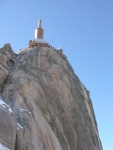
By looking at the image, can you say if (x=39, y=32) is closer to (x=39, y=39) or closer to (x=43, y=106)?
(x=39, y=39)

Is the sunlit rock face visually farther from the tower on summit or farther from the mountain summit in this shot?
the tower on summit

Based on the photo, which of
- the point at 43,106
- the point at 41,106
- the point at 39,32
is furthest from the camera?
the point at 39,32

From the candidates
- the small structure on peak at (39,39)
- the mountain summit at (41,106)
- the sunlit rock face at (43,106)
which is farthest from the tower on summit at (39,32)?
the sunlit rock face at (43,106)

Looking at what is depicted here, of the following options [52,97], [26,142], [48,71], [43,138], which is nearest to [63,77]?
[48,71]

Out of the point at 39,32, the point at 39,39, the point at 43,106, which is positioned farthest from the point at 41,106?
the point at 39,32

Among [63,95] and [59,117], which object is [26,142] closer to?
[59,117]

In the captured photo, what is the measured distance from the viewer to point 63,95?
128 ft

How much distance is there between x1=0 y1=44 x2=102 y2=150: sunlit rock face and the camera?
23.8 meters

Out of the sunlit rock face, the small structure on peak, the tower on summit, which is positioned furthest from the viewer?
the tower on summit

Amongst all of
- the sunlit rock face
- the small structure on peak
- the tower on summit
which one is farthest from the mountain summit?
the tower on summit

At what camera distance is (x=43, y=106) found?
34094 mm

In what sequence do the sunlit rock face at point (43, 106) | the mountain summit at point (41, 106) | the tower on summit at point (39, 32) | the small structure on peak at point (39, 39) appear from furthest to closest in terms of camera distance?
the tower on summit at point (39, 32)
the small structure on peak at point (39, 39)
the sunlit rock face at point (43, 106)
the mountain summit at point (41, 106)

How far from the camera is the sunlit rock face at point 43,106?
23791 mm

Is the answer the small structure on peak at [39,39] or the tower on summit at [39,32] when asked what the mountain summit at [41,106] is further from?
the tower on summit at [39,32]
